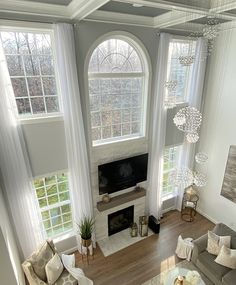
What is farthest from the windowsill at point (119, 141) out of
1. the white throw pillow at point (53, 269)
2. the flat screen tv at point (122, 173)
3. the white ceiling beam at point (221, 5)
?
the white ceiling beam at point (221, 5)

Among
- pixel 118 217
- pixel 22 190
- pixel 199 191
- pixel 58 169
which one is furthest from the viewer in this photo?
pixel 199 191

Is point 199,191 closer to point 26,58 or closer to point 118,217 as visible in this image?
point 118,217

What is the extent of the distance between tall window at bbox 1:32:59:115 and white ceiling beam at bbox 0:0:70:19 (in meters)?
0.37

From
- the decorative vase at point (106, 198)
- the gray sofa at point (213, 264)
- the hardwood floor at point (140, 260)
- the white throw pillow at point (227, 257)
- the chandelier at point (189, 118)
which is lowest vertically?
the hardwood floor at point (140, 260)

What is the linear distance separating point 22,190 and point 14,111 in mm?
1464

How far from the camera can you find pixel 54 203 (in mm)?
4609

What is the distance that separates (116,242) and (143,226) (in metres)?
0.81

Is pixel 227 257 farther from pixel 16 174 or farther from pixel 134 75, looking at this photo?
pixel 16 174

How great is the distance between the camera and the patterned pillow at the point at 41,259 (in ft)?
12.1

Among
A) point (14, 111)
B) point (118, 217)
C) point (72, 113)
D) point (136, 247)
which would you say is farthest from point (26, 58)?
point (136, 247)

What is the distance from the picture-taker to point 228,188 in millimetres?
5285

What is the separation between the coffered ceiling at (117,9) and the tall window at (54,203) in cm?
298

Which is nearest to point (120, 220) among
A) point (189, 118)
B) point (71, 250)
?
point (71, 250)

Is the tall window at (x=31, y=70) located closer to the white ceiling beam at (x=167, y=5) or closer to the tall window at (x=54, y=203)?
the tall window at (x=54, y=203)
